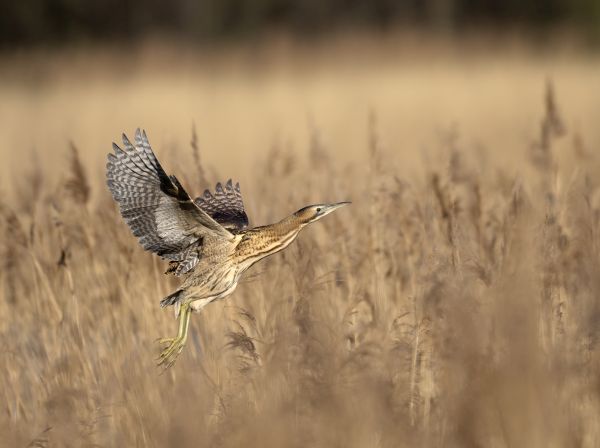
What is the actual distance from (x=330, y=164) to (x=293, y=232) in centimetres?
120

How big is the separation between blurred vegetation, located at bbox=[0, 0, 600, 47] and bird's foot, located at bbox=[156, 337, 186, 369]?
13.4m

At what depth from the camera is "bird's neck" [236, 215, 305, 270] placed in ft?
14.7

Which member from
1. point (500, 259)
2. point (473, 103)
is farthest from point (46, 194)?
point (473, 103)

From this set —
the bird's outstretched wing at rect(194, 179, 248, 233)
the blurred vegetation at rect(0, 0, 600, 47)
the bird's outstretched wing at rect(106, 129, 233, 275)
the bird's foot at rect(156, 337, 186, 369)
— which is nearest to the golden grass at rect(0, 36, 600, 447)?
the bird's foot at rect(156, 337, 186, 369)

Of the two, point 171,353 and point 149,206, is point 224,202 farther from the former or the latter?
point 171,353

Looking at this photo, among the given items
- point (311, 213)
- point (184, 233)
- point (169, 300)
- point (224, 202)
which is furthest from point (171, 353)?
point (224, 202)

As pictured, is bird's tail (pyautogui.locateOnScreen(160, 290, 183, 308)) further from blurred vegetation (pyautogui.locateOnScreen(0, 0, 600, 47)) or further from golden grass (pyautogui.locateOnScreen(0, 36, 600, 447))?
blurred vegetation (pyautogui.locateOnScreen(0, 0, 600, 47))

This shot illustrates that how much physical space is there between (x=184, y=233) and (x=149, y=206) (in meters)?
0.17

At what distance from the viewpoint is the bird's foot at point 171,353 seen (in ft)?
13.3

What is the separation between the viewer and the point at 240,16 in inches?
772

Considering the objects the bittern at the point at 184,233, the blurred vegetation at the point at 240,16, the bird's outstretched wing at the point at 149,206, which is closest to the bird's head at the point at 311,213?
the bittern at the point at 184,233

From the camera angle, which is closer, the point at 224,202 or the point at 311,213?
the point at 311,213

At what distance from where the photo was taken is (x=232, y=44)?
18.3 m

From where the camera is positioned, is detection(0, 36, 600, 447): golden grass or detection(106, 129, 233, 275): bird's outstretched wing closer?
detection(0, 36, 600, 447): golden grass
